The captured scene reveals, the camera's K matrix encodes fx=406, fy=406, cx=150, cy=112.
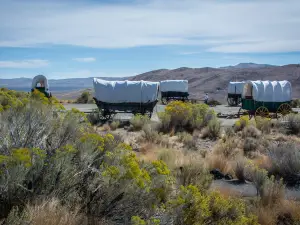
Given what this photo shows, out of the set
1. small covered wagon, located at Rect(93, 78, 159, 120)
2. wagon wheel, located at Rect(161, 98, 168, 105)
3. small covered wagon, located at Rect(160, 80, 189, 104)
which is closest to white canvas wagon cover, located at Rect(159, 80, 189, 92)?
small covered wagon, located at Rect(160, 80, 189, 104)

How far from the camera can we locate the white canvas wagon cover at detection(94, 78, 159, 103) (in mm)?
20625

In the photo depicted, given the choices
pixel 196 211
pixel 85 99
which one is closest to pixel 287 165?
pixel 196 211

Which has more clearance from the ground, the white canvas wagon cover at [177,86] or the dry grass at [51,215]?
the white canvas wagon cover at [177,86]

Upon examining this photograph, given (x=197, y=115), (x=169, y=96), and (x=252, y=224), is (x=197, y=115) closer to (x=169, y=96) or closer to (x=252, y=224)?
(x=252, y=224)

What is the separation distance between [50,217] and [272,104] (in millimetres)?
20716

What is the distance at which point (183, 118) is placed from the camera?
17688 millimetres

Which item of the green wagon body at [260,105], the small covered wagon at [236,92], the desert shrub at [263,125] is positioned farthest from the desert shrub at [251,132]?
the small covered wagon at [236,92]

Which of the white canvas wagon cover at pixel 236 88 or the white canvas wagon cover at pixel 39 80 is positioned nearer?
the white canvas wagon cover at pixel 39 80

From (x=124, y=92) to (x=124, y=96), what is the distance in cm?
21

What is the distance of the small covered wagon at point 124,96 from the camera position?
2066 cm

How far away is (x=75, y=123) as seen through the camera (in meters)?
5.95

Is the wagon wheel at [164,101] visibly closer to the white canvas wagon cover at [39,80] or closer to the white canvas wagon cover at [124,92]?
the white canvas wagon cover at [39,80]

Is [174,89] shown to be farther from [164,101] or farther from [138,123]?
[138,123]

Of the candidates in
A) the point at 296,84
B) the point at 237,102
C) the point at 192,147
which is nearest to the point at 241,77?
the point at 296,84
